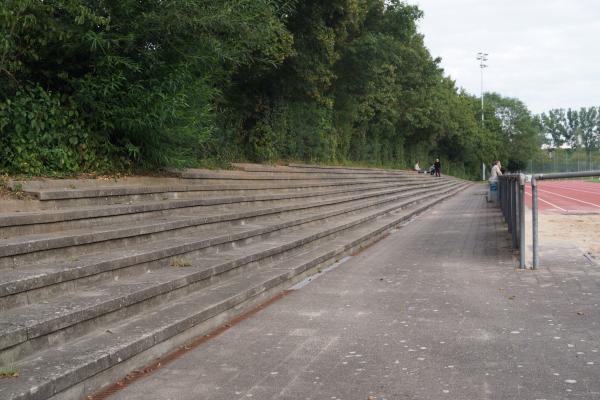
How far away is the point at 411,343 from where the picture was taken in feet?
15.9

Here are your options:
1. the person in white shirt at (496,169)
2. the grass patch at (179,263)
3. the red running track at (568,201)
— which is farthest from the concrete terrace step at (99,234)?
the red running track at (568,201)

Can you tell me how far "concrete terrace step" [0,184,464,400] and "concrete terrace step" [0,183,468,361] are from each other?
0.27 feet

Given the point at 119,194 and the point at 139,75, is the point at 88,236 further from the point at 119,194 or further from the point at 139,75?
the point at 139,75

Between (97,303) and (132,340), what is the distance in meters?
0.49

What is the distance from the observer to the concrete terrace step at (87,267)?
432cm

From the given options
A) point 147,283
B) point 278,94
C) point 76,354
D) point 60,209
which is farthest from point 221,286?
point 278,94

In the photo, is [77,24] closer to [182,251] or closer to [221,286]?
[182,251]

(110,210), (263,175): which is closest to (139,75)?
(110,210)

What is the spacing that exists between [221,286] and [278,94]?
41.4 ft

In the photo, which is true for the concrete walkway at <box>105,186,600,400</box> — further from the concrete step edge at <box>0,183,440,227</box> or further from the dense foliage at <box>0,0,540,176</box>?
the dense foliage at <box>0,0,540,176</box>

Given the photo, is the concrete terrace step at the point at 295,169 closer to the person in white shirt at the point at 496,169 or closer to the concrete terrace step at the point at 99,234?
the concrete terrace step at the point at 99,234

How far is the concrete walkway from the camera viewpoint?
3.85m

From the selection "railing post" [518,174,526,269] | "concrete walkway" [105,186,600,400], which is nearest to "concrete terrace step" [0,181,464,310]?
"concrete walkway" [105,186,600,400]

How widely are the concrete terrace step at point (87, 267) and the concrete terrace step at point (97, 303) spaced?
0.09m
